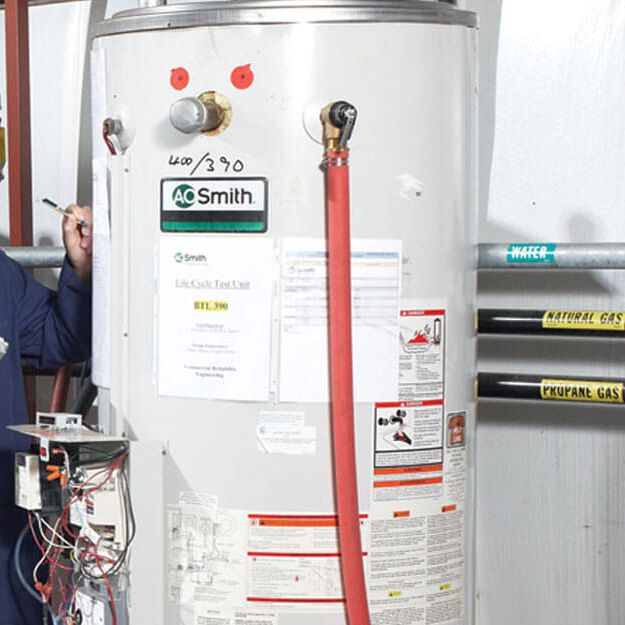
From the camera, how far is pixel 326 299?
140 centimetres

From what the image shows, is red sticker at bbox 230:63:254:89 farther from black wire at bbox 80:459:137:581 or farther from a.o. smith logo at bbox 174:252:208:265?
black wire at bbox 80:459:137:581

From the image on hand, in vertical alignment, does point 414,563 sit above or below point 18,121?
below

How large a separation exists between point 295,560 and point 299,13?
74 cm

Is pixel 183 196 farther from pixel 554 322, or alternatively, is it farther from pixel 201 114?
pixel 554 322

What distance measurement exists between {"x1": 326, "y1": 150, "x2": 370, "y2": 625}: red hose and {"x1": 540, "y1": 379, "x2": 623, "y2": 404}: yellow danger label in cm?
45

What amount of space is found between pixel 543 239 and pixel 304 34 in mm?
712

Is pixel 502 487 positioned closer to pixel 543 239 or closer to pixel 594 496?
pixel 594 496

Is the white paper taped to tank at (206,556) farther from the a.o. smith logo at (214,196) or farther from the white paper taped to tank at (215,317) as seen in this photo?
the a.o. smith logo at (214,196)

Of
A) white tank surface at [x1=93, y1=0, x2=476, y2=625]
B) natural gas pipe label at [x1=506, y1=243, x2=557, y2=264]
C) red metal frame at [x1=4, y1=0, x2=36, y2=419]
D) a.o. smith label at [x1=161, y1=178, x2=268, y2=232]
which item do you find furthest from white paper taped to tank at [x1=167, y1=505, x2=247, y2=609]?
red metal frame at [x1=4, y1=0, x2=36, y2=419]

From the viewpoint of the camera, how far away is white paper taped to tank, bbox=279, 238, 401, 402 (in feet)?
4.60

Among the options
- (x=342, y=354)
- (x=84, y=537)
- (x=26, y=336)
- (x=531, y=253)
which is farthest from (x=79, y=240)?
(x=531, y=253)

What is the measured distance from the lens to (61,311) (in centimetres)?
191

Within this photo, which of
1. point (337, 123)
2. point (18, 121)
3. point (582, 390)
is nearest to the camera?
point (337, 123)

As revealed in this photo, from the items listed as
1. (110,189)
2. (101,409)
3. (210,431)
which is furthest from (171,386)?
(110,189)
